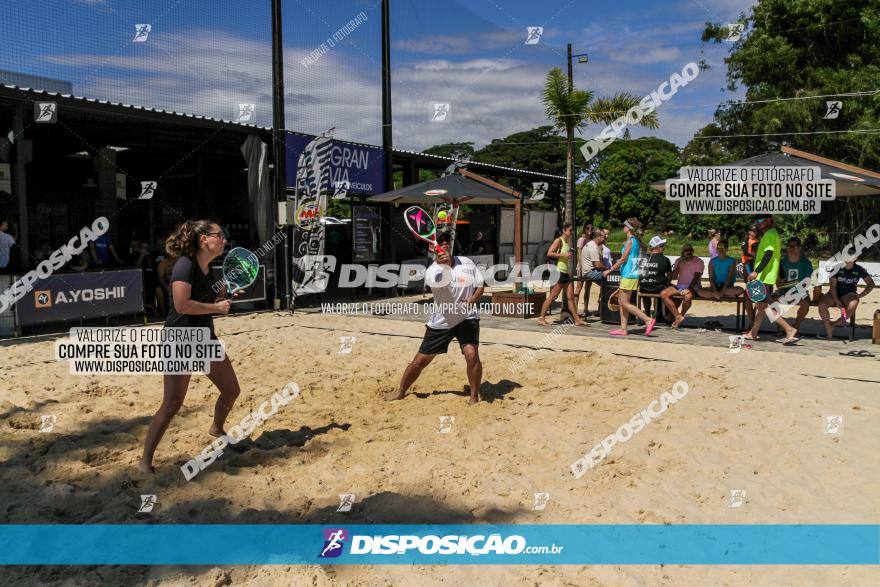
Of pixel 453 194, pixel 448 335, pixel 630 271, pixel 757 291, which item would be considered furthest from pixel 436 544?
pixel 453 194

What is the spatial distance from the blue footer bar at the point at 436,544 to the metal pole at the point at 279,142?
10.1m

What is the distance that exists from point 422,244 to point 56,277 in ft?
35.3

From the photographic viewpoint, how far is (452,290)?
20.1ft

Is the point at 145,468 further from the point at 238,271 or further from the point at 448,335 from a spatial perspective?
the point at 448,335

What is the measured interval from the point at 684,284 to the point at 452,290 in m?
5.79

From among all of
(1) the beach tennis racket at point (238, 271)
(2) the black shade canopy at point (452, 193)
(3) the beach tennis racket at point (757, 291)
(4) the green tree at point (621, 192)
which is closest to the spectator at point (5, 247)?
(1) the beach tennis racket at point (238, 271)

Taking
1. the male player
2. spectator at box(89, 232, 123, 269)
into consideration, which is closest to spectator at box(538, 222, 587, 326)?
the male player

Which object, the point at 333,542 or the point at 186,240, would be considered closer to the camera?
the point at 333,542

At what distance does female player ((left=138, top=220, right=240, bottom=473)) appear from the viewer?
435 cm

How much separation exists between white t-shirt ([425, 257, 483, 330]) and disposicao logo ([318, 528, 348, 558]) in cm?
273

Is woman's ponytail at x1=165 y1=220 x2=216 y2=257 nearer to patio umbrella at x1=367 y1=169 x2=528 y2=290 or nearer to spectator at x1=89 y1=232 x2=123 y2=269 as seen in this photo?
patio umbrella at x1=367 y1=169 x2=528 y2=290

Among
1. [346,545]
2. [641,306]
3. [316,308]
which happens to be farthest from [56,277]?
[641,306]

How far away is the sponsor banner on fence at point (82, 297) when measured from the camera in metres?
9.91

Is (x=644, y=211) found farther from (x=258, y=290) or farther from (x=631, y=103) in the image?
(x=258, y=290)
